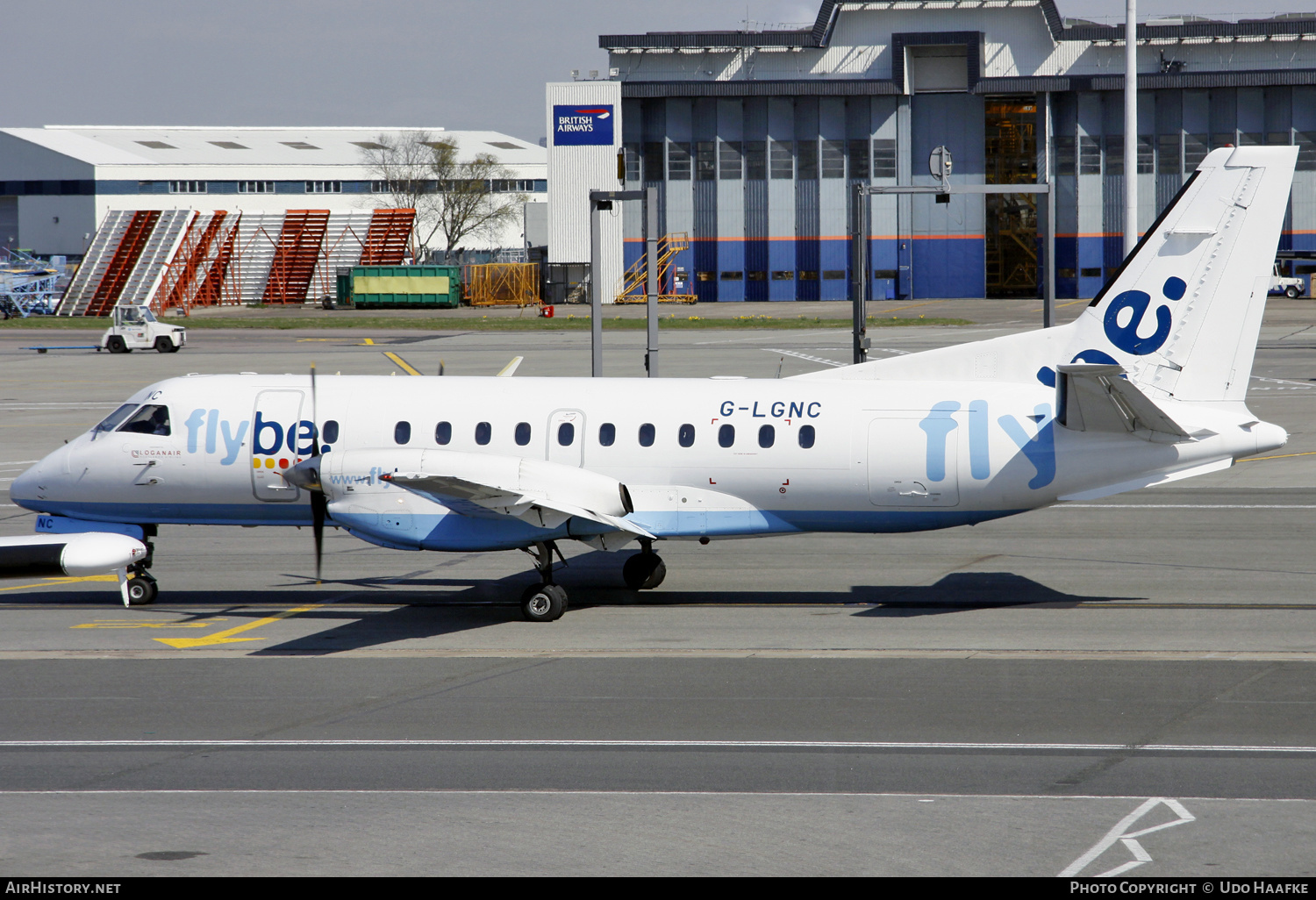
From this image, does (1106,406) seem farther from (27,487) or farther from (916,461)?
(27,487)

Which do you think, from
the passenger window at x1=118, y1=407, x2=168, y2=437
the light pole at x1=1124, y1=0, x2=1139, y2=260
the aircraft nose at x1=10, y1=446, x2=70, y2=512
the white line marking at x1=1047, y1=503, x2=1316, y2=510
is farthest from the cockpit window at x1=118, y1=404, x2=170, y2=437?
the light pole at x1=1124, y1=0, x2=1139, y2=260

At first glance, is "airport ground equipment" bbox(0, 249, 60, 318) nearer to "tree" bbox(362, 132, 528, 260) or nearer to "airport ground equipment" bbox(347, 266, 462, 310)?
"airport ground equipment" bbox(347, 266, 462, 310)

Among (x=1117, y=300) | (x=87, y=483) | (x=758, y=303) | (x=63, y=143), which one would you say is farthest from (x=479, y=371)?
(x=63, y=143)

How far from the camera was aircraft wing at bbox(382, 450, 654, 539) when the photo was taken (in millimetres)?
15562

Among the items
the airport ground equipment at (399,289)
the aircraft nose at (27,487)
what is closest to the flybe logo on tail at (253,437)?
the aircraft nose at (27,487)

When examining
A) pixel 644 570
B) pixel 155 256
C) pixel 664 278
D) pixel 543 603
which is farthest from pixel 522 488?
pixel 155 256

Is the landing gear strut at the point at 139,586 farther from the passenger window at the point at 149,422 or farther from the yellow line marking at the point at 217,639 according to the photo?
the yellow line marking at the point at 217,639

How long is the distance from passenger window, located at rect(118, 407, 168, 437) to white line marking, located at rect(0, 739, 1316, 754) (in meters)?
7.09

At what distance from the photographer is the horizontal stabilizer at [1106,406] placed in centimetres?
1555

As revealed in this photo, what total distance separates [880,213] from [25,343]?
2123 inches

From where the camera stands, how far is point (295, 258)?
96.3 meters

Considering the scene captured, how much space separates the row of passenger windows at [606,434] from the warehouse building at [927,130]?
69.9 m

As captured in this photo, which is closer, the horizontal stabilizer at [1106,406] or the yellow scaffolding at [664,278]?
the horizontal stabilizer at [1106,406]

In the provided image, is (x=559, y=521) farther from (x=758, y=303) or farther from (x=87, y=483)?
(x=758, y=303)
